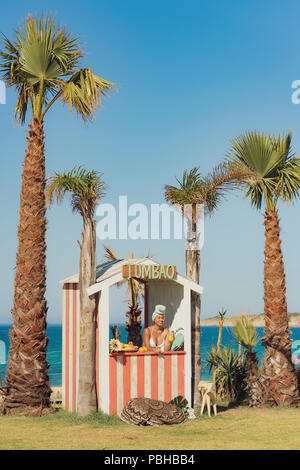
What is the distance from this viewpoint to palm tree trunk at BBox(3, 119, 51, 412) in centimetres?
1407

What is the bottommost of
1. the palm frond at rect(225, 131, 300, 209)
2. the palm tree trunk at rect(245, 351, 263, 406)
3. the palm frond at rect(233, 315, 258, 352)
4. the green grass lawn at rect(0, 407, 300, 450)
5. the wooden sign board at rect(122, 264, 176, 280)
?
the green grass lawn at rect(0, 407, 300, 450)

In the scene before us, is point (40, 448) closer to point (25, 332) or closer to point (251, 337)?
point (25, 332)

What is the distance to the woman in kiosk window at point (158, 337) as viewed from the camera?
45.8ft

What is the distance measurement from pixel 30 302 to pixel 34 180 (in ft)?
9.43

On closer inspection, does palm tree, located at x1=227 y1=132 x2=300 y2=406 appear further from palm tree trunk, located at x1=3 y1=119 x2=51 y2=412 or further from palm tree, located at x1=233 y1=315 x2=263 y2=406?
palm tree trunk, located at x1=3 y1=119 x2=51 y2=412

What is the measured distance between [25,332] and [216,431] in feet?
16.3

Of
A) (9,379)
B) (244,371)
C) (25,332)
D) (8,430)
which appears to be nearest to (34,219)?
(25,332)

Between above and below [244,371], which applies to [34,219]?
above

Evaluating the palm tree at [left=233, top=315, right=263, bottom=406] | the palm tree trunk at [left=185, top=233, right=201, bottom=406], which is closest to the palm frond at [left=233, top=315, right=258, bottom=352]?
the palm tree at [left=233, top=315, right=263, bottom=406]

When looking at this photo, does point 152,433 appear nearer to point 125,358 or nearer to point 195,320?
point 125,358

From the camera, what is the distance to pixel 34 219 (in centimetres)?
1449

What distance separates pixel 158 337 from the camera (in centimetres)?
1415

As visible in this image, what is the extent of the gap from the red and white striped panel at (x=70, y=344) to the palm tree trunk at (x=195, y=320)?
9.01 feet

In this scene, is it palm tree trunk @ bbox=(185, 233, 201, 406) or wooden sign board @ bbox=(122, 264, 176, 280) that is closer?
wooden sign board @ bbox=(122, 264, 176, 280)
